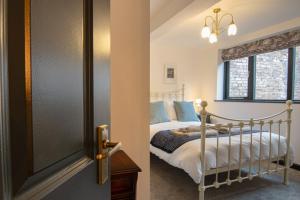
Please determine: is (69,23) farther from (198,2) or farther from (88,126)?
(198,2)

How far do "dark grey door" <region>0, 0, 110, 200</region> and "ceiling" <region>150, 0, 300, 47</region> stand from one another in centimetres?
205

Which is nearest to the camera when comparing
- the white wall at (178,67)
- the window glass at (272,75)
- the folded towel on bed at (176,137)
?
the folded towel on bed at (176,137)

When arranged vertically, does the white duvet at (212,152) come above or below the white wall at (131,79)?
below

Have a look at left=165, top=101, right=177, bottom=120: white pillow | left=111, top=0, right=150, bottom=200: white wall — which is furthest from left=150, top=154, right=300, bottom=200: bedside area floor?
left=165, top=101, right=177, bottom=120: white pillow

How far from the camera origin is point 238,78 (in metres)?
4.20

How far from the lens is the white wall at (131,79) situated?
1.37 m

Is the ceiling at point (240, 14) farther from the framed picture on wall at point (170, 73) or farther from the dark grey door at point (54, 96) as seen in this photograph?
the dark grey door at point (54, 96)

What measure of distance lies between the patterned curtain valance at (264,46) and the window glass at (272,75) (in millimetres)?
174

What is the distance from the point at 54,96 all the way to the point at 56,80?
34 mm

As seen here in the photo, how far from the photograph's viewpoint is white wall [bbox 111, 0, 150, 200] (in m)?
1.37

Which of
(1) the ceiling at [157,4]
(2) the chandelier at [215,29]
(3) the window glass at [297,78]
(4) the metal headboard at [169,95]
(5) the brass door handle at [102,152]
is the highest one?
(1) the ceiling at [157,4]

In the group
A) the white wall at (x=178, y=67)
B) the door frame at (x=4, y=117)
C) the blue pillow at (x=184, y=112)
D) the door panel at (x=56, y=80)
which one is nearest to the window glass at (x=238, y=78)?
the white wall at (x=178, y=67)

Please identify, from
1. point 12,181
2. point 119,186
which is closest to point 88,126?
point 12,181

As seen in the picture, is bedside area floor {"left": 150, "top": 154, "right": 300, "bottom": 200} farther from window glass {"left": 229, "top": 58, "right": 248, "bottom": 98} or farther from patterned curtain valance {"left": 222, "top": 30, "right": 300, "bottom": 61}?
patterned curtain valance {"left": 222, "top": 30, "right": 300, "bottom": 61}
